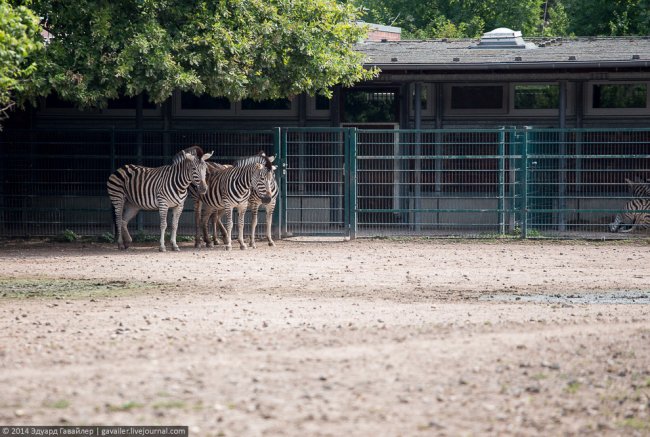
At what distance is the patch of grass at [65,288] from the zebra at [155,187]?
168 inches

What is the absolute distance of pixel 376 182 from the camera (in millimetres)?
21266

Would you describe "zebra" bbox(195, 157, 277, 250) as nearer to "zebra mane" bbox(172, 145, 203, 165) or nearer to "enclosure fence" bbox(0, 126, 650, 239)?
"zebra mane" bbox(172, 145, 203, 165)

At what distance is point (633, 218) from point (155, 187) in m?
9.06

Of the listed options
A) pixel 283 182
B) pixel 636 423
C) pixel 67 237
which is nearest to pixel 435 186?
pixel 283 182

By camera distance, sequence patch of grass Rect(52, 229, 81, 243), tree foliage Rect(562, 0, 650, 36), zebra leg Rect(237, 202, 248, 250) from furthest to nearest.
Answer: tree foliage Rect(562, 0, 650, 36), patch of grass Rect(52, 229, 81, 243), zebra leg Rect(237, 202, 248, 250)

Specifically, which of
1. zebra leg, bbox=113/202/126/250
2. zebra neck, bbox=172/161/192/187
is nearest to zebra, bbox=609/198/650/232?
zebra neck, bbox=172/161/192/187

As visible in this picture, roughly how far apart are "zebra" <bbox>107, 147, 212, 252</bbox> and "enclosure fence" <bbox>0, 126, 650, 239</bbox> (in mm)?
1218

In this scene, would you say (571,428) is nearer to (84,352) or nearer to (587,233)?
(84,352)

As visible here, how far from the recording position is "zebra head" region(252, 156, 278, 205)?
61.8ft

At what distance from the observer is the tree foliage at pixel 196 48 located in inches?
671

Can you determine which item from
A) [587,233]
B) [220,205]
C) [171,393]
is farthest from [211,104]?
[171,393]

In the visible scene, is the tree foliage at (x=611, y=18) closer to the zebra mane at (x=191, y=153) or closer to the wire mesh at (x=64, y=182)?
the wire mesh at (x=64, y=182)

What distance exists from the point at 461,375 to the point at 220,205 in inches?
433

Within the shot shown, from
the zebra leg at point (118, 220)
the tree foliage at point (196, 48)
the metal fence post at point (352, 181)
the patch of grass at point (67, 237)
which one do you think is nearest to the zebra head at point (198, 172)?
the tree foliage at point (196, 48)
